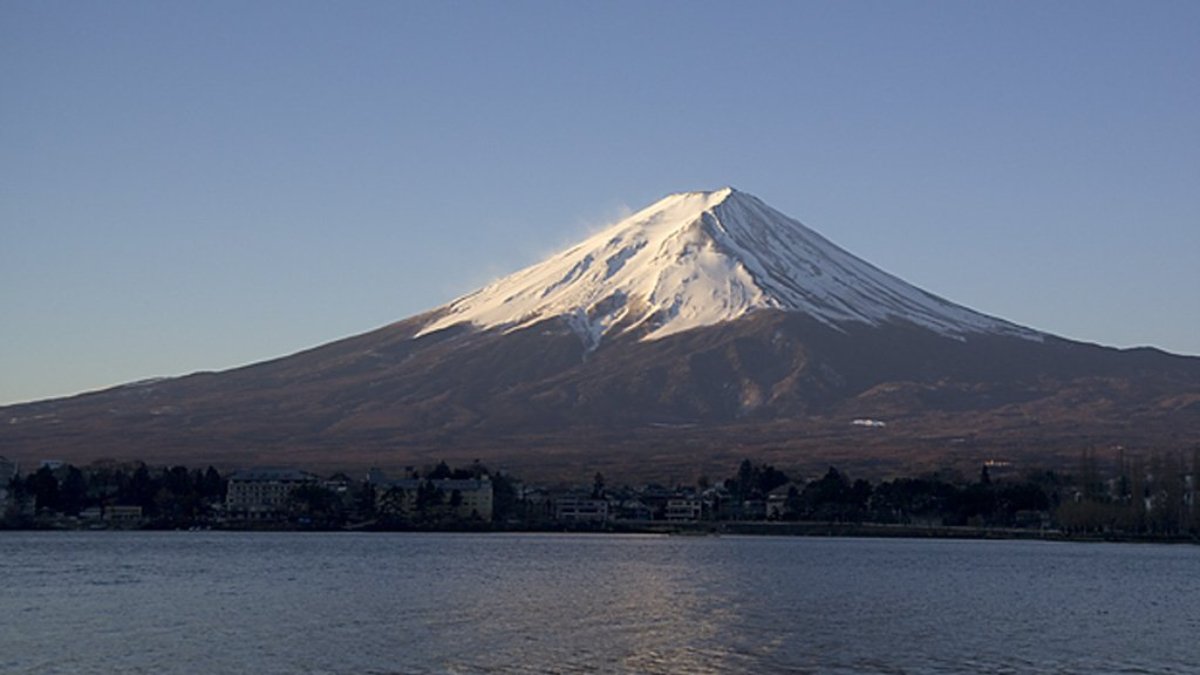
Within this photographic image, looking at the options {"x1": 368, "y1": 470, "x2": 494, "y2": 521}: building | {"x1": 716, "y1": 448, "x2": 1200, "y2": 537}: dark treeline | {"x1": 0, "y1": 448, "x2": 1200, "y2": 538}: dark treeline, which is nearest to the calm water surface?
{"x1": 716, "y1": 448, "x2": 1200, "y2": 537}: dark treeline

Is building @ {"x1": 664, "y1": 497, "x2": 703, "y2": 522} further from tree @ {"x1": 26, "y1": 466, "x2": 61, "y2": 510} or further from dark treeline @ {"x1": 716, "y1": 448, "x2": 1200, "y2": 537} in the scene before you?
tree @ {"x1": 26, "y1": 466, "x2": 61, "y2": 510}

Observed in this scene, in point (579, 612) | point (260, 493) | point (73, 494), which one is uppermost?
point (260, 493)

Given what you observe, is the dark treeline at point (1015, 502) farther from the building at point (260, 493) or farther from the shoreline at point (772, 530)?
the building at point (260, 493)

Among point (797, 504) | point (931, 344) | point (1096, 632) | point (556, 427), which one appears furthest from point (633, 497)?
point (931, 344)

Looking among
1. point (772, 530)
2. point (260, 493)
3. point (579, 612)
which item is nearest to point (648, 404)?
point (260, 493)

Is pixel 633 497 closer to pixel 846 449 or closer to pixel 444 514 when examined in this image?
pixel 444 514

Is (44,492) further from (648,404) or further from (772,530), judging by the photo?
(648,404)

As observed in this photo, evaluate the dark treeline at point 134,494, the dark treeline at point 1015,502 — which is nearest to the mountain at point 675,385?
the dark treeline at point 1015,502
